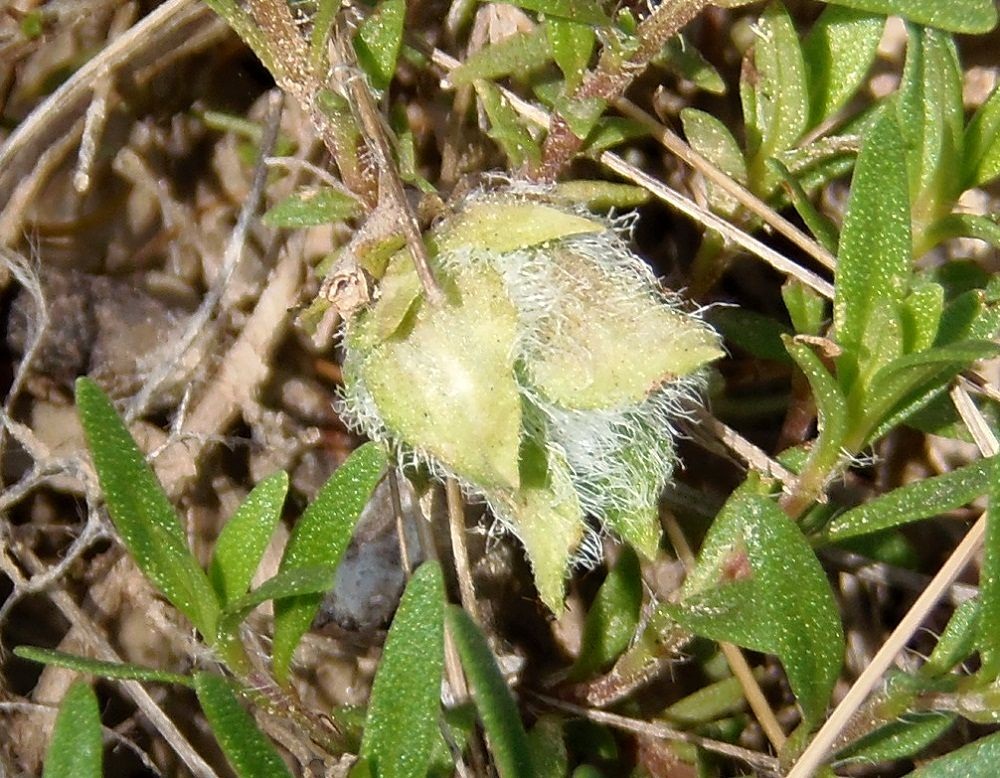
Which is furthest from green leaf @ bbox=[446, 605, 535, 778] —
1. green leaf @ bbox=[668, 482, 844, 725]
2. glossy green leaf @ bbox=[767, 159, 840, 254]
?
glossy green leaf @ bbox=[767, 159, 840, 254]

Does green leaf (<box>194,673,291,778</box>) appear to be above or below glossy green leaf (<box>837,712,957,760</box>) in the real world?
above

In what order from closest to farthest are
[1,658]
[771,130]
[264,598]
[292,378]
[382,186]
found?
[264,598], [382,186], [771,130], [1,658], [292,378]

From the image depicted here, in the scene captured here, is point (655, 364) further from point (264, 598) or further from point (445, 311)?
point (264, 598)

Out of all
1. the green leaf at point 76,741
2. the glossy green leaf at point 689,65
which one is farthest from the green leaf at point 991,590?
the green leaf at point 76,741

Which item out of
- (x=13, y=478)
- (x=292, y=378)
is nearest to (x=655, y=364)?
(x=292, y=378)

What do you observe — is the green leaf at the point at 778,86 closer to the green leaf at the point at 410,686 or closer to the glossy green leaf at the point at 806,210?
the glossy green leaf at the point at 806,210

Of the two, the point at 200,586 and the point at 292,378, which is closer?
the point at 200,586

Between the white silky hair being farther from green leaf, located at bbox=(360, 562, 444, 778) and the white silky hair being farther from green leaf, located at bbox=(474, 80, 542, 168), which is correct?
green leaf, located at bbox=(360, 562, 444, 778)
